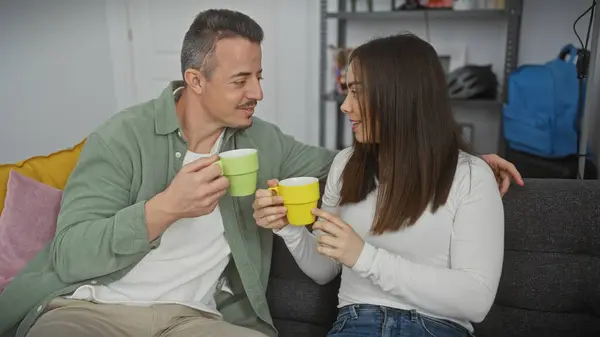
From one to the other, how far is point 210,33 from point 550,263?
3.64 feet

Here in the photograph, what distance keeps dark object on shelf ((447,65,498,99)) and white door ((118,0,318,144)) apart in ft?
3.48

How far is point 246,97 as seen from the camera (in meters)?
1.48

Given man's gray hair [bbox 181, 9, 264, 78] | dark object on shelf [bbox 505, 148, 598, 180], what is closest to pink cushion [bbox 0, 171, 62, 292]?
man's gray hair [bbox 181, 9, 264, 78]

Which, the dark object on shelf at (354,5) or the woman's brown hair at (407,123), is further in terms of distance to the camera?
the dark object on shelf at (354,5)

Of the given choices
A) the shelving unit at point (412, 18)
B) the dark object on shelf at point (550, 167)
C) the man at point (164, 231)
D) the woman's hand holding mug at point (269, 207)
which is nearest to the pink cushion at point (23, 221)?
the man at point (164, 231)

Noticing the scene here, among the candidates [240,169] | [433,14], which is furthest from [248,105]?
[433,14]

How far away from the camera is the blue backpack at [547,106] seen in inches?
112

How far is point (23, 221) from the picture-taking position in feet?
4.98

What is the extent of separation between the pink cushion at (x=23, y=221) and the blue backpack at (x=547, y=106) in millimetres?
2371

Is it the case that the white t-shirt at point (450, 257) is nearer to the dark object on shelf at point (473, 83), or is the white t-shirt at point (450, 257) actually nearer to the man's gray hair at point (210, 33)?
the man's gray hair at point (210, 33)

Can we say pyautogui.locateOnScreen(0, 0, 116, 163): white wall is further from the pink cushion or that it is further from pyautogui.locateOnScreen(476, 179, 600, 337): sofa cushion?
pyautogui.locateOnScreen(476, 179, 600, 337): sofa cushion

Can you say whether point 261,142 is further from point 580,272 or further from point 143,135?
point 580,272

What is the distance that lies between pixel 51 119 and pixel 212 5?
1584 mm

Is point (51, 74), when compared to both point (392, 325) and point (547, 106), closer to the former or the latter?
point (547, 106)
